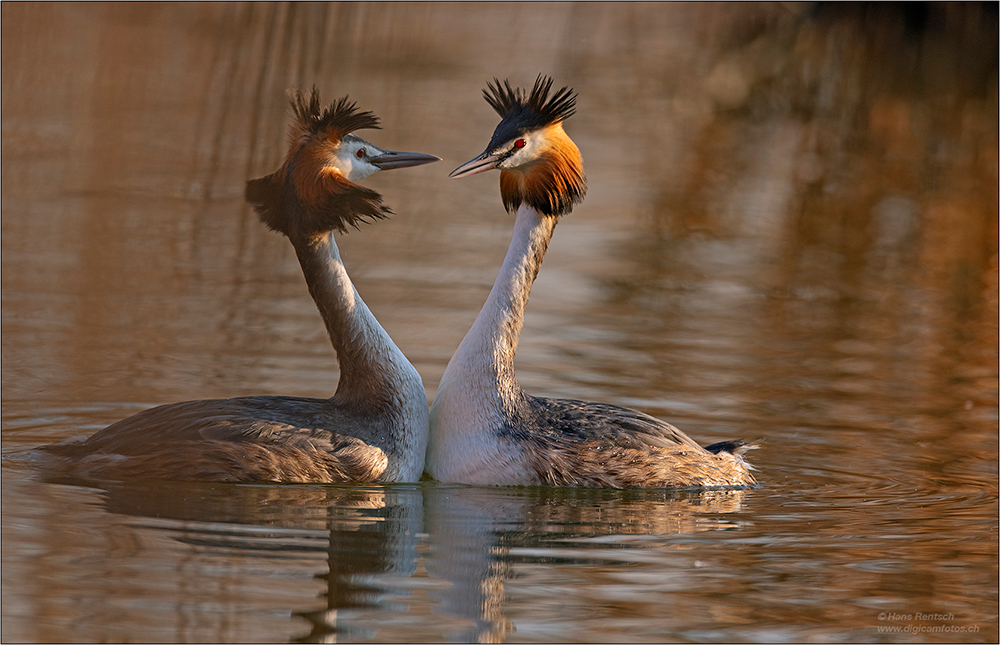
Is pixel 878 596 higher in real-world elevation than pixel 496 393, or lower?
lower

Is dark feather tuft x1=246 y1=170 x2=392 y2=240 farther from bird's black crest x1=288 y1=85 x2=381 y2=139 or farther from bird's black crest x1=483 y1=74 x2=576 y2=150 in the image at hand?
bird's black crest x1=483 y1=74 x2=576 y2=150

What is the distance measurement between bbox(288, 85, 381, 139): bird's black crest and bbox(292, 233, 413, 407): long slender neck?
0.59 m

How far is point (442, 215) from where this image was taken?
1519 cm

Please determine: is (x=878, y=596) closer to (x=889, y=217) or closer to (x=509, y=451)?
(x=509, y=451)

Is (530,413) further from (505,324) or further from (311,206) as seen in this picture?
(311,206)

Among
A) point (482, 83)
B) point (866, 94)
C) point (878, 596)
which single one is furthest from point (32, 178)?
point (866, 94)

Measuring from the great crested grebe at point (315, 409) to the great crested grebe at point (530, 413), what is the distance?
272 millimetres

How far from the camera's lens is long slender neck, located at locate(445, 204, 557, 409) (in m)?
7.82

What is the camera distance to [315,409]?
25.1 ft

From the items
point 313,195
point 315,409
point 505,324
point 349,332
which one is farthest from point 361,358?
point 313,195

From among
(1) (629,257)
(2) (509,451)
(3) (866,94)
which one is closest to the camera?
(2) (509,451)

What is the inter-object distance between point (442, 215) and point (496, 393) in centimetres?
761

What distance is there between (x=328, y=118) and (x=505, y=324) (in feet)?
5.03

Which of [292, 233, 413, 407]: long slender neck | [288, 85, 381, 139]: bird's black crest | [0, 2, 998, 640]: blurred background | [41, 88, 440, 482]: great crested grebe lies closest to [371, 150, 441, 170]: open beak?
[41, 88, 440, 482]: great crested grebe
